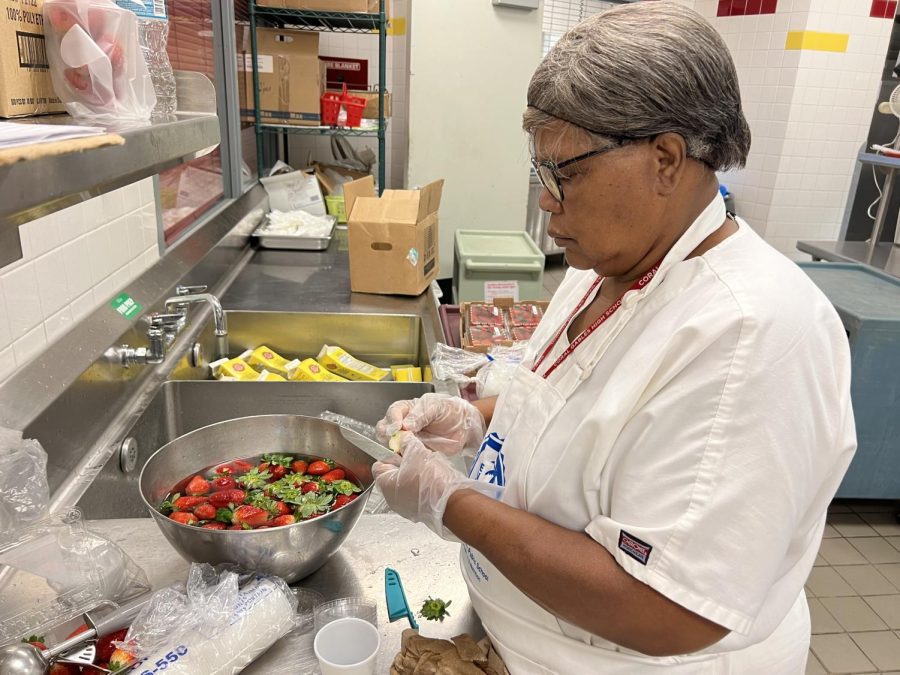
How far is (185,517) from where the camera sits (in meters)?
1.21

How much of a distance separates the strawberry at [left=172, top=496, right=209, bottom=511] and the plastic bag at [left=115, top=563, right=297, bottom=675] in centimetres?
20

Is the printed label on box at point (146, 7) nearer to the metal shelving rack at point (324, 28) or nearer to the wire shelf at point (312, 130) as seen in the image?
the metal shelving rack at point (324, 28)

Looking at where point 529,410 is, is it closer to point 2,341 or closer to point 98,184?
point 98,184

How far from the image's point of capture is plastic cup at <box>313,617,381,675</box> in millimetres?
994

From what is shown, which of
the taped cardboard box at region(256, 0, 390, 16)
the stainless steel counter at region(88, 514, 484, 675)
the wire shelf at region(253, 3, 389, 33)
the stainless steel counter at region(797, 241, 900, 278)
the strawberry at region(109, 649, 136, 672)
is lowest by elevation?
the stainless steel counter at region(88, 514, 484, 675)

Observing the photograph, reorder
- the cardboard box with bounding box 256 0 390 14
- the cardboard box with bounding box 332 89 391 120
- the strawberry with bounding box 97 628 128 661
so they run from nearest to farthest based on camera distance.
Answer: the strawberry with bounding box 97 628 128 661 → the cardboard box with bounding box 256 0 390 14 → the cardboard box with bounding box 332 89 391 120

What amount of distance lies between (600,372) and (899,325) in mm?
2607

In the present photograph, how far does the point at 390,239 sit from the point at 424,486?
1.81m

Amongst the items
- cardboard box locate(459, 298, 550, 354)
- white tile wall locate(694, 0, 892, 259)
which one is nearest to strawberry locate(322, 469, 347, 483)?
cardboard box locate(459, 298, 550, 354)

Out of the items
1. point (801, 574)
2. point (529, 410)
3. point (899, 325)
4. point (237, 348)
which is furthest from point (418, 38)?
point (801, 574)

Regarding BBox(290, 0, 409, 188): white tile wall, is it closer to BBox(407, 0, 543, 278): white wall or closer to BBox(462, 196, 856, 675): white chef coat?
BBox(407, 0, 543, 278): white wall

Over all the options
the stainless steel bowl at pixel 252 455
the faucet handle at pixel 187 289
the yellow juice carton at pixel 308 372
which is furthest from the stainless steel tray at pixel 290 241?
the stainless steel bowl at pixel 252 455

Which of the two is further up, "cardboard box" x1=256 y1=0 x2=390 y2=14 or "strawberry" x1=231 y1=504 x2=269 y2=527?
"cardboard box" x1=256 y1=0 x2=390 y2=14

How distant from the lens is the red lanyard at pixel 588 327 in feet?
3.18
